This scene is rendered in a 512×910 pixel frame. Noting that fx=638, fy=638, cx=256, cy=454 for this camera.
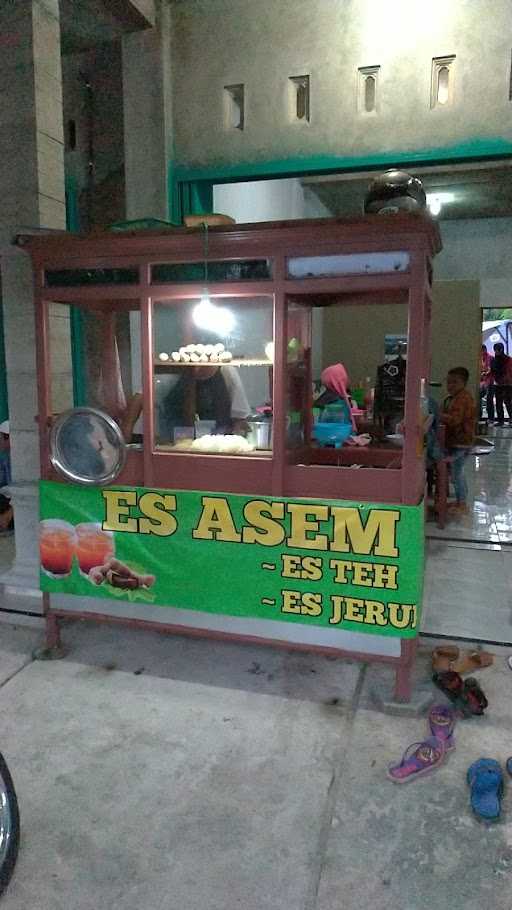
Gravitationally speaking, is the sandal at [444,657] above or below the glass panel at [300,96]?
below

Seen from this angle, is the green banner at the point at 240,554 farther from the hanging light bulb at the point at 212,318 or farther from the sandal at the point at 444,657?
the hanging light bulb at the point at 212,318

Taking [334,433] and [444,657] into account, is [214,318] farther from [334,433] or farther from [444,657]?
[444,657]

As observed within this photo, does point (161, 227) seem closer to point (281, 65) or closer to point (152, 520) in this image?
point (152, 520)

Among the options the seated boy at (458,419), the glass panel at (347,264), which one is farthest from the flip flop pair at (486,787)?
the seated boy at (458,419)

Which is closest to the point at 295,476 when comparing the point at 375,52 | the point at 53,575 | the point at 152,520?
the point at 152,520

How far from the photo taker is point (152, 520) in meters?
3.96

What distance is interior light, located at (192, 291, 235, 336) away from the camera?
432 centimetres

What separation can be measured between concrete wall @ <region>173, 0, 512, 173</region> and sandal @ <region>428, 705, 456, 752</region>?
4.60 meters

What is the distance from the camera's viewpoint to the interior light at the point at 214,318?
4.32 metres

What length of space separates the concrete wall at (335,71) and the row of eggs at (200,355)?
2.62 meters

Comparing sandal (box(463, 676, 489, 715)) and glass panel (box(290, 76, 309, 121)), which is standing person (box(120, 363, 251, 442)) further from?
glass panel (box(290, 76, 309, 121))

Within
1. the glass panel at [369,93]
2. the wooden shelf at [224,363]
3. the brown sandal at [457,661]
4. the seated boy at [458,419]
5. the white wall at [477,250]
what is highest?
the white wall at [477,250]

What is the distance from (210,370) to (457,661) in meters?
2.64

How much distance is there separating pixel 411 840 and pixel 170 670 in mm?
1836
